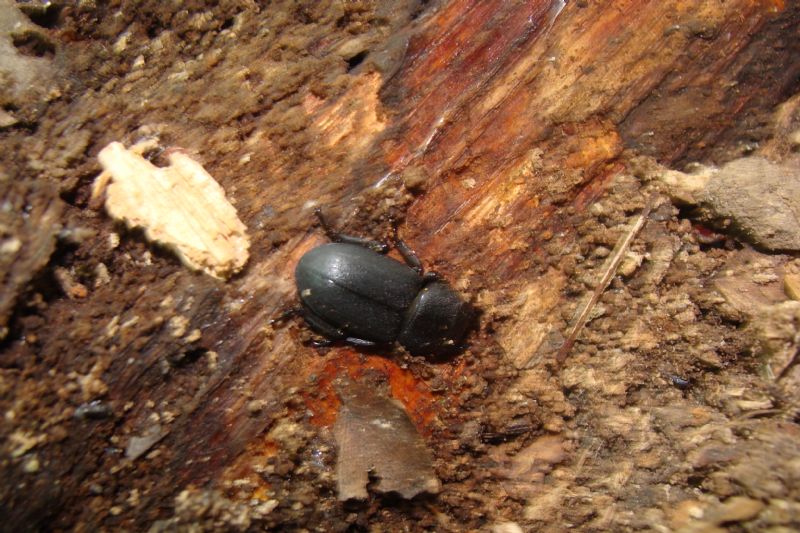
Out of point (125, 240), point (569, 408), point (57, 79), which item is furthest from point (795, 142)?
point (57, 79)

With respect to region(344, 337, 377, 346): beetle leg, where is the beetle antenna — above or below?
above

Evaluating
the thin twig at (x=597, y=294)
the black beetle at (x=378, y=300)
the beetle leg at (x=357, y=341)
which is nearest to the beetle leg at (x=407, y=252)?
the black beetle at (x=378, y=300)

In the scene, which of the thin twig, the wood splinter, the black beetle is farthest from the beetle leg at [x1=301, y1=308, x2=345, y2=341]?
the thin twig

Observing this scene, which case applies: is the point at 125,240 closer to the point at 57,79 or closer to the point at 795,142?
the point at 57,79

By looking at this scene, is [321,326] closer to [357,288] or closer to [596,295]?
[357,288]

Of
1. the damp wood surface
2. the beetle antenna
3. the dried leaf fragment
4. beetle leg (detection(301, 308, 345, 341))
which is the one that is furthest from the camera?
the beetle antenna

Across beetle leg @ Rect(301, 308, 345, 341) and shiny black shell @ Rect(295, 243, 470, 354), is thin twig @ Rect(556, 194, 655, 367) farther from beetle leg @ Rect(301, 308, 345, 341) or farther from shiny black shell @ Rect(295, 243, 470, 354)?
beetle leg @ Rect(301, 308, 345, 341)

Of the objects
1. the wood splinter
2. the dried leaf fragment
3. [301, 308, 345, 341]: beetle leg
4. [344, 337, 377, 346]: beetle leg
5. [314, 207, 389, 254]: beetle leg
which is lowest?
the wood splinter
